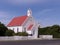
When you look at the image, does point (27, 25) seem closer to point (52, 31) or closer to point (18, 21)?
point (18, 21)

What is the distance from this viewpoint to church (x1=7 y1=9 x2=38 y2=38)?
6078cm

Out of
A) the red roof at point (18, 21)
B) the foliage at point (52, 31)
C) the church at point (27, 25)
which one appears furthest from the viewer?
the red roof at point (18, 21)

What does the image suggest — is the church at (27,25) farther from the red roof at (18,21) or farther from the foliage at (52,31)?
the foliage at (52,31)

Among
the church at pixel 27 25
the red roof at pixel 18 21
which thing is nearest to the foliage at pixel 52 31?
the church at pixel 27 25

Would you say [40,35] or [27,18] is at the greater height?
[27,18]

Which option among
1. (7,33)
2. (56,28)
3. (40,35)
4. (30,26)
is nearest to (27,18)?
(30,26)

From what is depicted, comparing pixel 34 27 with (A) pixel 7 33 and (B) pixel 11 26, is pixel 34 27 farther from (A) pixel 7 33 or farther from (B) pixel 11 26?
(A) pixel 7 33

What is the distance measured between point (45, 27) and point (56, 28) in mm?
5121

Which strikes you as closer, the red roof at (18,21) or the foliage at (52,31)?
the foliage at (52,31)

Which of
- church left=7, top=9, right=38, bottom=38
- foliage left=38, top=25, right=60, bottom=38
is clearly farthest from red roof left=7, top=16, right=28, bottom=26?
foliage left=38, top=25, right=60, bottom=38

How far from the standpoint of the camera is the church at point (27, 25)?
199 feet

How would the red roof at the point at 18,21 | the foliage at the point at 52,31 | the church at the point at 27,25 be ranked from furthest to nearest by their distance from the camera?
1. the red roof at the point at 18,21
2. the foliage at the point at 52,31
3. the church at the point at 27,25

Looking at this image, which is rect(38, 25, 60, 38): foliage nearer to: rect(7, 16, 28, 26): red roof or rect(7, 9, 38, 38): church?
rect(7, 9, 38, 38): church

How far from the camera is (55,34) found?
62.2 metres
